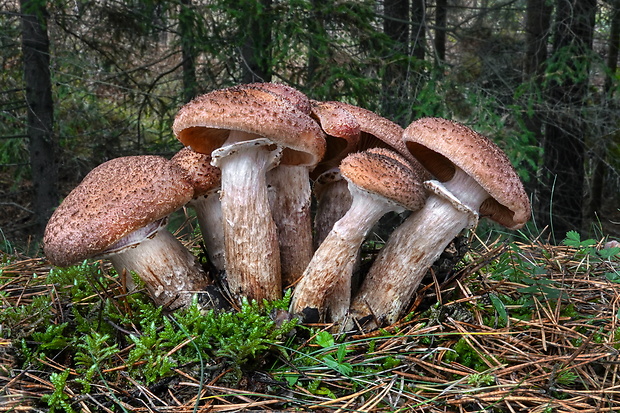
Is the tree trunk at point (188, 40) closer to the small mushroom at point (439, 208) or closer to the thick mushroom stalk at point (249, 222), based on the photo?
the thick mushroom stalk at point (249, 222)

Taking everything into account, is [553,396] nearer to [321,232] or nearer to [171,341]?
[321,232]

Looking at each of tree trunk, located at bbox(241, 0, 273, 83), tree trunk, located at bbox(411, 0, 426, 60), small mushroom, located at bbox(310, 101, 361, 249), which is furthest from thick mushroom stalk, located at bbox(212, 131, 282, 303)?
tree trunk, located at bbox(411, 0, 426, 60)

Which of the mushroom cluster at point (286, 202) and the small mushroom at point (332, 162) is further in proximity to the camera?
the small mushroom at point (332, 162)

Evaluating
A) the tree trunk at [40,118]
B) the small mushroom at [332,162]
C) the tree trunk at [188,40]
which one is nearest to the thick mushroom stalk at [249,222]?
the small mushroom at [332,162]

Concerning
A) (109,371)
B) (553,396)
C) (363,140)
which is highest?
(363,140)

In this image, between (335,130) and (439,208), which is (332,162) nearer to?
(335,130)

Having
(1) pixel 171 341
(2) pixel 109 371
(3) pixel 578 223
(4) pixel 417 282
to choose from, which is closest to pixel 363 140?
(4) pixel 417 282

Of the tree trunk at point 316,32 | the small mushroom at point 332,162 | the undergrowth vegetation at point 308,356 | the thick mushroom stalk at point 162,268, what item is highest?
the tree trunk at point 316,32

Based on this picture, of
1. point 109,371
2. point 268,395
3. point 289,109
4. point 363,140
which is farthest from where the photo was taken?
point 363,140
